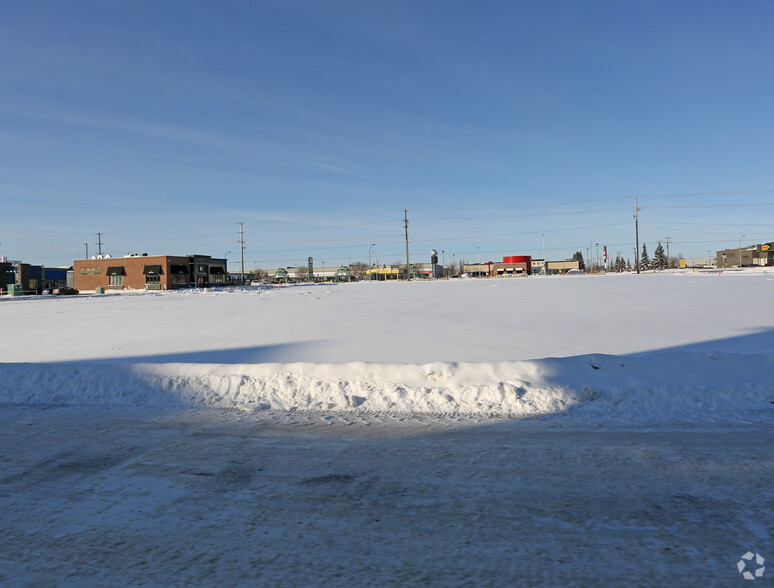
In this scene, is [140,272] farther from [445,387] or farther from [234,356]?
[445,387]

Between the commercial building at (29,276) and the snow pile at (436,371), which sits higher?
the commercial building at (29,276)

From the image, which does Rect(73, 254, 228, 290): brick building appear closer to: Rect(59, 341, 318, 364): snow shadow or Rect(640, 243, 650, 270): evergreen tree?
Rect(59, 341, 318, 364): snow shadow

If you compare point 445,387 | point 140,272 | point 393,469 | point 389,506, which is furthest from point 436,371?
point 140,272

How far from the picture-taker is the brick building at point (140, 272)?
297 feet

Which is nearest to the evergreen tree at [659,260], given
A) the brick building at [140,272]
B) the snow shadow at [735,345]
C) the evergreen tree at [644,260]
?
the evergreen tree at [644,260]

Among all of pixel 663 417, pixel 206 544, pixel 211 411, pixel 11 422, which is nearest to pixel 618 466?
pixel 663 417

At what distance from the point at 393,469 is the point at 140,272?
99163mm

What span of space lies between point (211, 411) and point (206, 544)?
421cm

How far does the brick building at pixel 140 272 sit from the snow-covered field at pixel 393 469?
8768 cm

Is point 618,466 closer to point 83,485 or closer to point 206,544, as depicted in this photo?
point 206,544

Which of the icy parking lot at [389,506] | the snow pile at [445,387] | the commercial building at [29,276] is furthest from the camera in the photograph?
the commercial building at [29,276]

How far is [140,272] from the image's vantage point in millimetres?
92062

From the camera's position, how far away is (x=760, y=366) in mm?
7750

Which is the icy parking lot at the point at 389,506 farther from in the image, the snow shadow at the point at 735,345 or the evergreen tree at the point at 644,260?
the evergreen tree at the point at 644,260
